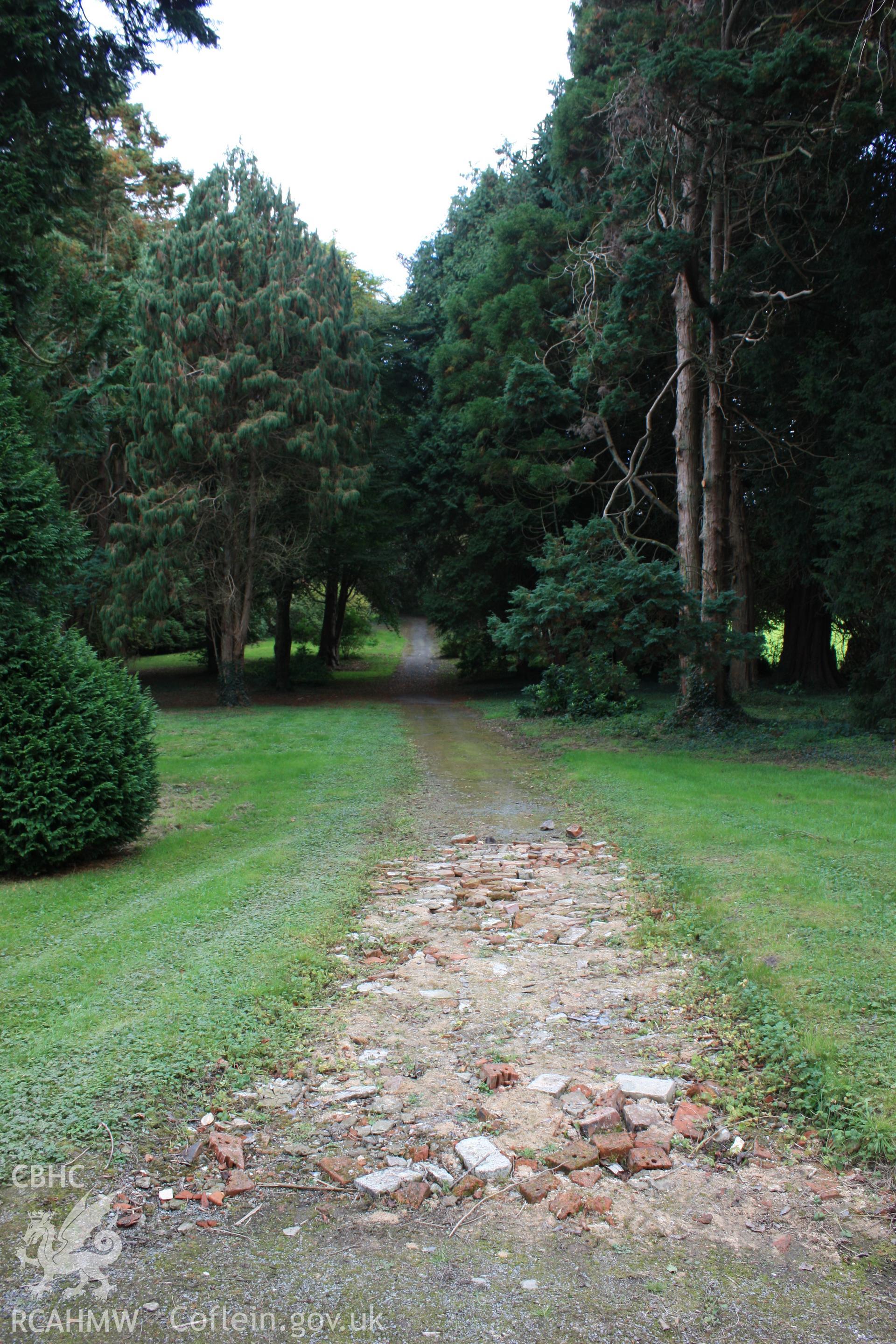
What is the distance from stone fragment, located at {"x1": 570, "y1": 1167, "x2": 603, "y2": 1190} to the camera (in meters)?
3.06

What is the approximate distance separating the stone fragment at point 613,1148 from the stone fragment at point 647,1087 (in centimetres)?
33

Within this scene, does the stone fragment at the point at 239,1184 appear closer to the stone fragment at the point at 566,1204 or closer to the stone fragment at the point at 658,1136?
the stone fragment at the point at 566,1204

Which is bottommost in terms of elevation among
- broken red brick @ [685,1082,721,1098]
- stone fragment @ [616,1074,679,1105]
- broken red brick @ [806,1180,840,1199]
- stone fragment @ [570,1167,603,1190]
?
stone fragment @ [570,1167,603,1190]

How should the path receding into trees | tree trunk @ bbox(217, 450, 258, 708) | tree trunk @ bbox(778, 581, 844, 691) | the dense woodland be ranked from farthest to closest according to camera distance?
tree trunk @ bbox(778, 581, 844, 691)
tree trunk @ bbox(217, 450, 258, 708)
the dense woodland
the path receding into trees

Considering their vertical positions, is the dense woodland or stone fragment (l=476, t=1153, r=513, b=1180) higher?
the dense woodland

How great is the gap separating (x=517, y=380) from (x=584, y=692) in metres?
6.50

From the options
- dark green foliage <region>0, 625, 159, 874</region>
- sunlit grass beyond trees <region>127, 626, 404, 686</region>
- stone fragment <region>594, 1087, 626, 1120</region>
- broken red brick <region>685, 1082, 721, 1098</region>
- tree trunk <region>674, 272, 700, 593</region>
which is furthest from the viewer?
sunlit grass beyond trees <region>127, 626, 404, 686</region>

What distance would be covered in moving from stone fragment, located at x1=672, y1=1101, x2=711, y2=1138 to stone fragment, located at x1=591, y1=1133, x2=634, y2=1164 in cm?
24

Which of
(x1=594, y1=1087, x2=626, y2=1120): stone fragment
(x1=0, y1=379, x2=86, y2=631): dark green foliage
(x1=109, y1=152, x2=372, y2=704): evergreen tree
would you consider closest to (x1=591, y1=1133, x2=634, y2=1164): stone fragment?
(x1=594, y1=1087, x2=626, y2=1120): stone fragment

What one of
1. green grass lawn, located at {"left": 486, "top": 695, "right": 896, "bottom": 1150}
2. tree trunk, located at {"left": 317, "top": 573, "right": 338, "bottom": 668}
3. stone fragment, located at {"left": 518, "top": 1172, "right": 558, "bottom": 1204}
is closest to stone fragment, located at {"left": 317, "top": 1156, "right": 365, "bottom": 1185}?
stone fragment, located at {"left": 518, "top": 1172, "right": 558, "bottom": 1204}

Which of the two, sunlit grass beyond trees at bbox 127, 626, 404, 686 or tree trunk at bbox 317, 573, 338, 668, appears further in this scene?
sunlit grass beyond trees at bbox 127, 626, 404, 686

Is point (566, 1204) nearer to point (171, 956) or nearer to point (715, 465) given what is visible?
point (171, 956)

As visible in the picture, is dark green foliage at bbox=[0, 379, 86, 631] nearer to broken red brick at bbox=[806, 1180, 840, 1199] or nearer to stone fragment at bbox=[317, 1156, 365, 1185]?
stone fragment at bbox=[317, 1156, 365, 1185]

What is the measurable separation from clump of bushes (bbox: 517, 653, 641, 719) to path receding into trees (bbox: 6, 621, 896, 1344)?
12273mm
